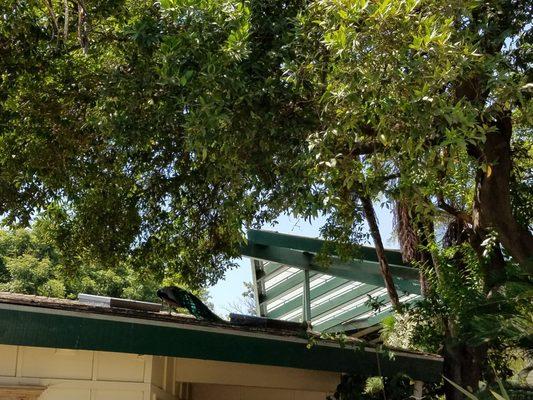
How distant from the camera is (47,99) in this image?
32.4 ft

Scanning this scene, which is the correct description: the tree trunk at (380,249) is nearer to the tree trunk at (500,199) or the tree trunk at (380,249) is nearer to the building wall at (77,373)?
the tree trunk at (500,199)

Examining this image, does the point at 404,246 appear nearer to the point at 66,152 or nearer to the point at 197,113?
the point at 66,152

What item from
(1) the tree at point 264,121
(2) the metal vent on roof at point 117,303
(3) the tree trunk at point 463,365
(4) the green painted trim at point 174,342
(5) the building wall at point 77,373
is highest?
(1) the tree at point 264,121

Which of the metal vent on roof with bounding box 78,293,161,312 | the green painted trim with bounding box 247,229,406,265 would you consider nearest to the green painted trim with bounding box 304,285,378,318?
the green painted trim with bounding box 247,229,406,265

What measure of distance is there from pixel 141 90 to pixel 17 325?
9.04ft

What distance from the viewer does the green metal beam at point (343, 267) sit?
14883 mm

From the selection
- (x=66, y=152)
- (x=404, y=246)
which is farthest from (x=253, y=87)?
(x=404, y=246)

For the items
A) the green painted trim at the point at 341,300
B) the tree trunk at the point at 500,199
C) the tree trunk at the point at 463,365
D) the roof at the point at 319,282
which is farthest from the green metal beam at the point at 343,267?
the tree trunk at the point at 500,199

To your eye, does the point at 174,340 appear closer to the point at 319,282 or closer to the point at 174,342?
the point at 174,342

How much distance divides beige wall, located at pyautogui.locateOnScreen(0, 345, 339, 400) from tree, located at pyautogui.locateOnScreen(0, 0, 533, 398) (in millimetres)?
1947

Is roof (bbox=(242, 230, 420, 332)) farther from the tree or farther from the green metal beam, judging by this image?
the tree

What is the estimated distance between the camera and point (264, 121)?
7559 millimetres

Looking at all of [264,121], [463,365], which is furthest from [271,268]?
[264,121]

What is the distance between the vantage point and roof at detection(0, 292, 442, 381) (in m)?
7.41
